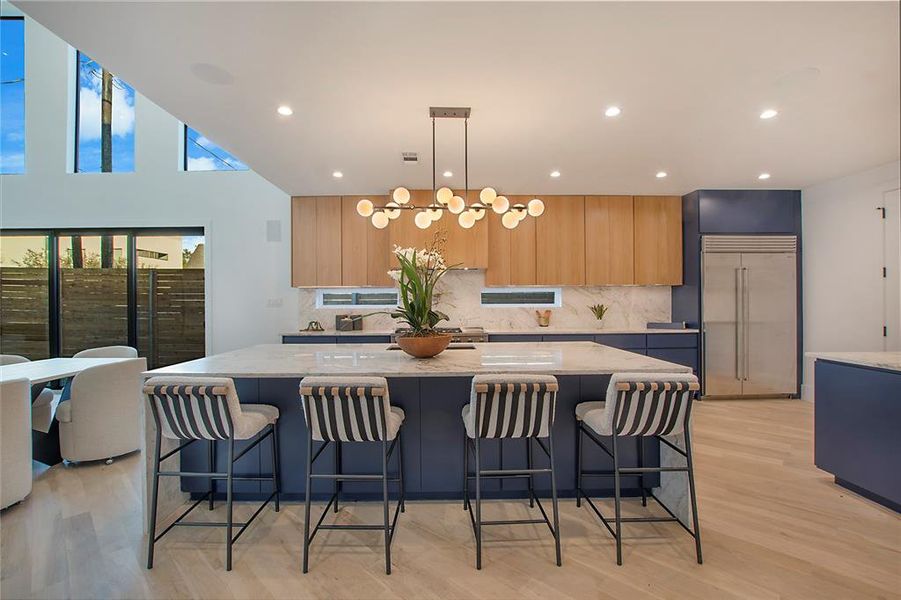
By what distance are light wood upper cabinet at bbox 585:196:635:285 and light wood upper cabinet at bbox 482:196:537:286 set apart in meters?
0.72

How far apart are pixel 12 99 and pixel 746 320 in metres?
10.1

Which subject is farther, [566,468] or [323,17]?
[566,468]

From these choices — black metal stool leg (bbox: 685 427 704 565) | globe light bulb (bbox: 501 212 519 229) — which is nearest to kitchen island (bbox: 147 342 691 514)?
black metal stool leg (bbox: 685 427 704 565)

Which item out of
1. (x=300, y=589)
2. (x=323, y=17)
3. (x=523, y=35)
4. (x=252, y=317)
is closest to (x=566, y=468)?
(x=300, y=589)

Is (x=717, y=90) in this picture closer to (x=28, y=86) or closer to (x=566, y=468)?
(x=566, y=468)

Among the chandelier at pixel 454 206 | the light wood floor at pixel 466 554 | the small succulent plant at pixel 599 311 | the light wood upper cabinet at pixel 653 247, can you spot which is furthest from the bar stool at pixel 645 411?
the light wood upper cabinet at pixel 653 247

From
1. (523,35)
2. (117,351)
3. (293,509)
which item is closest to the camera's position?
(523,35)

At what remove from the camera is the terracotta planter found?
7.70ft

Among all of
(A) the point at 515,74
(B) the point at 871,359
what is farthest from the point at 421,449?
(B) the point at 871,359

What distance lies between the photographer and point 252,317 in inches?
202

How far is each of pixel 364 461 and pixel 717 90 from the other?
3.18m

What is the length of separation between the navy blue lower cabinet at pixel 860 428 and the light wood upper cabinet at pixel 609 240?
92.9 inches

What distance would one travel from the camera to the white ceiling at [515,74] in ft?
5.73

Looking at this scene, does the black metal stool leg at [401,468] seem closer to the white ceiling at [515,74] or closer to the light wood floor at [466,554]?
the light wood floor at [466,554]
